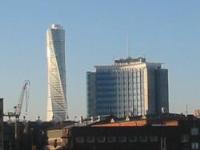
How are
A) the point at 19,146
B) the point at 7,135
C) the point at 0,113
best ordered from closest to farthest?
the point at 0,113, the point at 19,146, the point at 7,135

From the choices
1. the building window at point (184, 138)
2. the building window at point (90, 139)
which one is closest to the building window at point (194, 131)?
the building window at point (184, 138)

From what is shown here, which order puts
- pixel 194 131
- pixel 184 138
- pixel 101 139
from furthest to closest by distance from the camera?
pixel 194 131 → pixel 184 138 → pixel 101 139

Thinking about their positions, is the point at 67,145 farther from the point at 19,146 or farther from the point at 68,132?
the point at 19,146

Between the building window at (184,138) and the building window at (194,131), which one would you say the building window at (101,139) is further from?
the building window at (194,131)

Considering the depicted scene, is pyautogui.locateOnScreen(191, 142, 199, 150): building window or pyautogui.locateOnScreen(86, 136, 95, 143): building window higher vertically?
pyautogui.locateOnScreen(86, 136, 95, 143): building window

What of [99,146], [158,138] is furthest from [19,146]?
[158,138]

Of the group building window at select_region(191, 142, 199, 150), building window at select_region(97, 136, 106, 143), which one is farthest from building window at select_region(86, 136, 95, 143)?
building window at select_region(191, 142, 199, 150)

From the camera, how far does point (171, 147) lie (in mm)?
140625

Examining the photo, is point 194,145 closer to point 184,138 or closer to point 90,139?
point 184,138

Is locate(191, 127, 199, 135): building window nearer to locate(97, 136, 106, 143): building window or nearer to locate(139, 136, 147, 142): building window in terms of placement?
Result: locate(139, 136, 147, 142): building window

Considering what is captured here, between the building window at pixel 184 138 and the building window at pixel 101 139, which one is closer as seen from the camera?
the building window at pixel 101 139

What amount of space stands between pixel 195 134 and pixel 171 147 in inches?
238

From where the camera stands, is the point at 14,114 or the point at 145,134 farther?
the point at 14,114

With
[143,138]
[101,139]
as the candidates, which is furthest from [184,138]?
[101,139]
